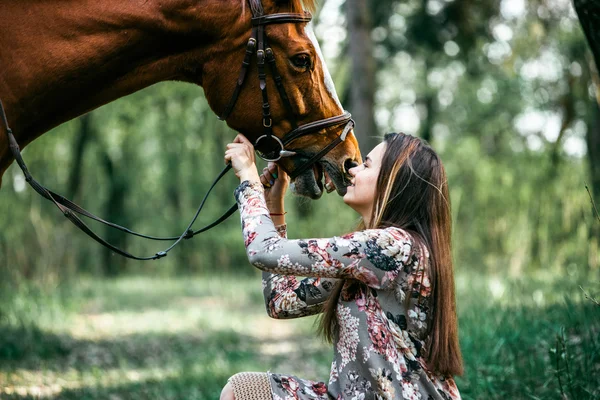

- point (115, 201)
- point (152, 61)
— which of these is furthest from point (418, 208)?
point (115, 201)

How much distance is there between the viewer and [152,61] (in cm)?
280

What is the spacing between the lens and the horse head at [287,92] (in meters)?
2.75

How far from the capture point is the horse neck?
2512 mm

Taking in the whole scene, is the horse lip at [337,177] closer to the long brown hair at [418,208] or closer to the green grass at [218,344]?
the long brown hair at [418,208]

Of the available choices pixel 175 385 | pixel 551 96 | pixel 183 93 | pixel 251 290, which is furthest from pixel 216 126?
pixel 175 385

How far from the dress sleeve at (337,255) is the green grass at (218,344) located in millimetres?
1153

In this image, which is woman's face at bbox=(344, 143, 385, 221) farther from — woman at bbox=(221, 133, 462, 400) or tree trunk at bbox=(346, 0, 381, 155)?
tree trunk at bbox=(346, 0, 381, 155)

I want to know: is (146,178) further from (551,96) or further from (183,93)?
(551,96)

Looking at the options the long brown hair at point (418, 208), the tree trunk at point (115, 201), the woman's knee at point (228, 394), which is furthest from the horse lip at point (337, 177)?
the tree trunk at point (115, 201)

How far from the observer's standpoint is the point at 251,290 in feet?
33.4

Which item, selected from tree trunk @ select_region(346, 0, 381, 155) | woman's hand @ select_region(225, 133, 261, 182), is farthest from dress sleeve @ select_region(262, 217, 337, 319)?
tree trunk @ select_region(346, 0, 381, 155)

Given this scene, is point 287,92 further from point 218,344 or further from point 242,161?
point 218,344

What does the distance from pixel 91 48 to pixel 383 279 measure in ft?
5.25

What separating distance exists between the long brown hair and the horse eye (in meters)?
0.67
